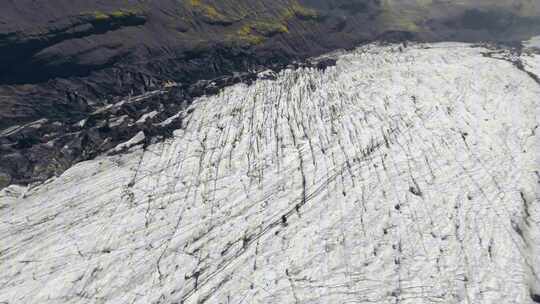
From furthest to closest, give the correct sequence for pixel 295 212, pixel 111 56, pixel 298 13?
pixel 298 13
pixel 111 56
pixel 295 212

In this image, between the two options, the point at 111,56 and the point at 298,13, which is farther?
the point at 298,13

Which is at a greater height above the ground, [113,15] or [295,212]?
[113,15]

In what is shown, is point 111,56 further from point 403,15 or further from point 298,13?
point 403,15

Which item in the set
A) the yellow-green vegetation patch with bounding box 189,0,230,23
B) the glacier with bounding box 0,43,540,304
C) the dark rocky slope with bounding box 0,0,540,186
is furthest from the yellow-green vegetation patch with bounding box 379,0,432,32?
the glacier with bounding box 0,43,540,304

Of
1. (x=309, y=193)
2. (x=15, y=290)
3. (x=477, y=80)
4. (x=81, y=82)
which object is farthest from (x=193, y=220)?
(x=477, y=80)

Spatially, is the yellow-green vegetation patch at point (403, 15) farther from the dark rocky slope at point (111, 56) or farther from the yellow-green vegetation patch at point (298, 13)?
the yellow-green vegetation patch at point (298, 13)

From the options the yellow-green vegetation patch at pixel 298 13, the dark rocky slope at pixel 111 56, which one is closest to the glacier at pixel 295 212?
the dark rocky slope at pixel 111 56

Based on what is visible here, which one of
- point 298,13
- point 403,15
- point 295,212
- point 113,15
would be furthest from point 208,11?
point 403,15
